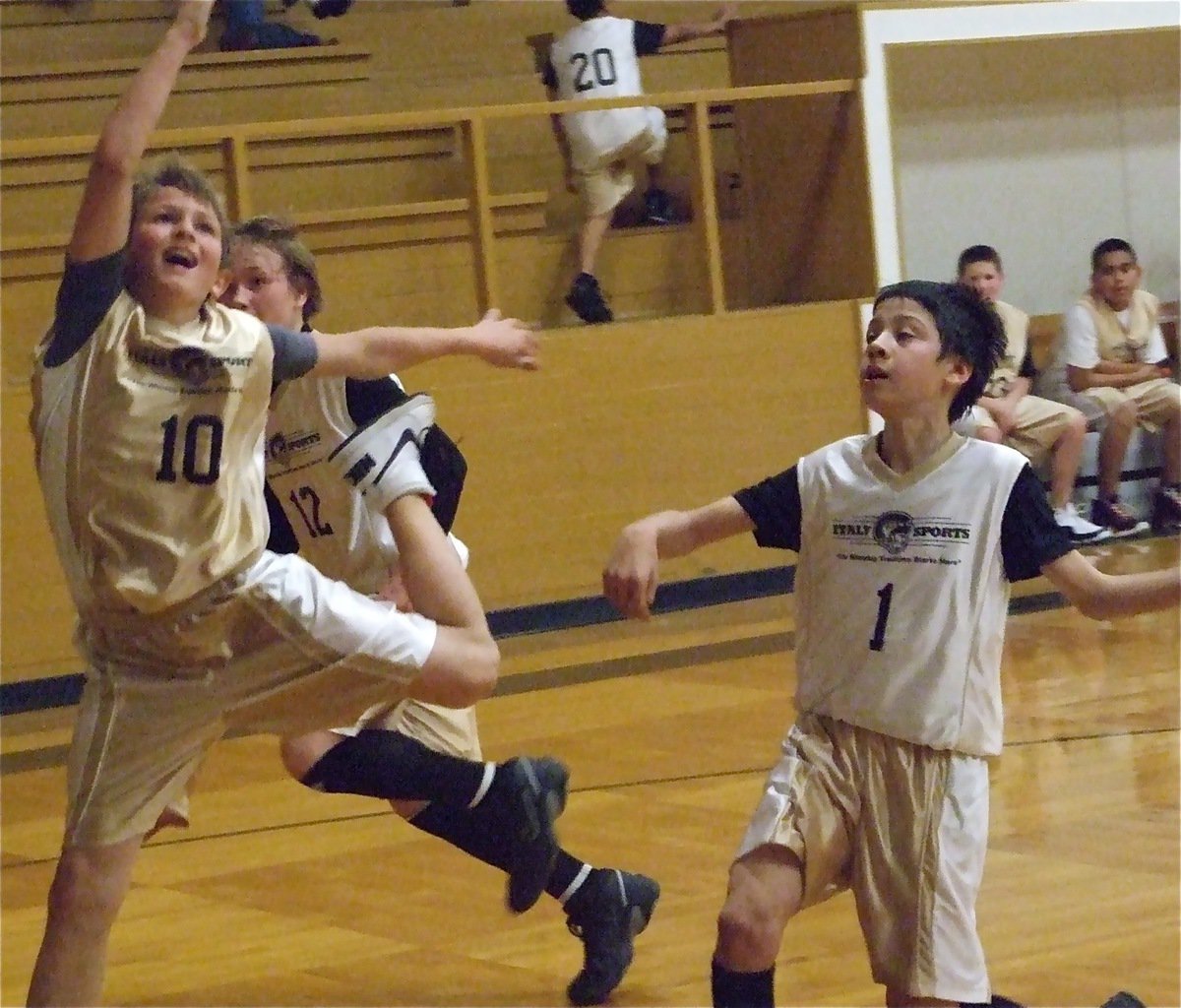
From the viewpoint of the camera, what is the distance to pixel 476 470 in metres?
9.44

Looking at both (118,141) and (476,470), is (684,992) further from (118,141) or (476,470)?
(476,470)

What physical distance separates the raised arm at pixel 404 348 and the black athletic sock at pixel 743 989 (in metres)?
1.13

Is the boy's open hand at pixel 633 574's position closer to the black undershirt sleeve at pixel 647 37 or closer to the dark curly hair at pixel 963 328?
the dark curly hair at pixel 963 328

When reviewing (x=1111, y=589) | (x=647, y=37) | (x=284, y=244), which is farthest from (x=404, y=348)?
(x=647, y=37)

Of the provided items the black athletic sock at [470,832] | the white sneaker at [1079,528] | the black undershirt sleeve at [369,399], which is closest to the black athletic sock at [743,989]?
the black athletic sock at [470,832]

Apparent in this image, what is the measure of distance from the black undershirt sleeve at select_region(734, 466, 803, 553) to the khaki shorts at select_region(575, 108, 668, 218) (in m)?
6.88

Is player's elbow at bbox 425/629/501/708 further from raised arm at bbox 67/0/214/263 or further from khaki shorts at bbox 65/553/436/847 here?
raised arm at bbox 67/0/214/263

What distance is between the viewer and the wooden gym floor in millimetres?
4246

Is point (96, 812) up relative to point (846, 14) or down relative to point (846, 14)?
down

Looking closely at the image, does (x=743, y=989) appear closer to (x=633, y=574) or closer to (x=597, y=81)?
(x=633, y=574)

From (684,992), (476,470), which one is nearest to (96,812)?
(684,992)

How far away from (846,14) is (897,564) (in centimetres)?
719

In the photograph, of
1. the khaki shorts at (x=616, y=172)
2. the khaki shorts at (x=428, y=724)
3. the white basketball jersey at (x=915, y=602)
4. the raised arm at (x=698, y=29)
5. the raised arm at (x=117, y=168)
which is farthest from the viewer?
the raised arm at (x=698, y=29)

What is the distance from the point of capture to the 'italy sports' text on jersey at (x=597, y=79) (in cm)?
1023
